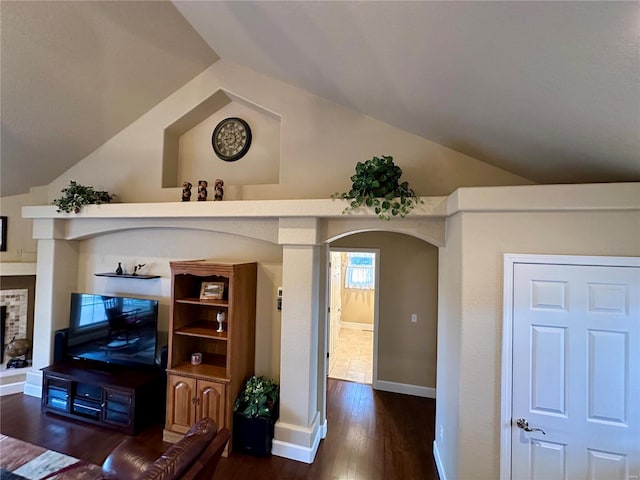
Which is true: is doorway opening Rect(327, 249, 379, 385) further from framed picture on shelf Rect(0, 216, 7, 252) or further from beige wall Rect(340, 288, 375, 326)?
framed picture on shelf Rect(0, 216, 7, 252)

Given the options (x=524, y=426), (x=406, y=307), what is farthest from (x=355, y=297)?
(x=524, y=426)

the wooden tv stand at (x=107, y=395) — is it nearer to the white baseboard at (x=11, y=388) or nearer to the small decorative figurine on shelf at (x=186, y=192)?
the white baseboard at (x=11, y=388)

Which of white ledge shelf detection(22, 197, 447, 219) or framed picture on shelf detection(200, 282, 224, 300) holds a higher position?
white ledge shelf detection(22, 197, 447, 219)

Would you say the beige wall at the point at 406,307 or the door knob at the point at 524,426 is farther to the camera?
the beige wall at the point at 406,307

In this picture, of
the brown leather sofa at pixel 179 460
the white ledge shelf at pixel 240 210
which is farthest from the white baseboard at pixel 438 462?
the white ledge shelf at pixel 240 210

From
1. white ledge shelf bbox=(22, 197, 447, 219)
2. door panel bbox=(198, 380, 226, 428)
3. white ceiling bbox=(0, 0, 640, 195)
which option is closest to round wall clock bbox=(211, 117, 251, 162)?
white ceiling bbox=(0, 0, 640, 195)

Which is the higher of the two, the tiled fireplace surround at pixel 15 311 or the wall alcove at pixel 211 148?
the wall alcove at pixel 211 148

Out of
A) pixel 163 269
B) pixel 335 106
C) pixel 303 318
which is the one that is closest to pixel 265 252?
pixel 303 318

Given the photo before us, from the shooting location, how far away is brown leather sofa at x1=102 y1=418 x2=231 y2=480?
5.00 feet

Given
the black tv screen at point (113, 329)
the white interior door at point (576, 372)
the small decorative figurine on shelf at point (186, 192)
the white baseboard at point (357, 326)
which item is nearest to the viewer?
the white interior door at point (576, 372)

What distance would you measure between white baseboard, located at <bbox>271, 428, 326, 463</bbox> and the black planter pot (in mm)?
70

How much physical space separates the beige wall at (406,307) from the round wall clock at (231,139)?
7.17 feet

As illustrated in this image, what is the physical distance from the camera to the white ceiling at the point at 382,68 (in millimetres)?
1228

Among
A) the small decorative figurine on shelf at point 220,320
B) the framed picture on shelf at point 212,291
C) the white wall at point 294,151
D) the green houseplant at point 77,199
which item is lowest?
the small decorative figurine on shelf at point 220,320
